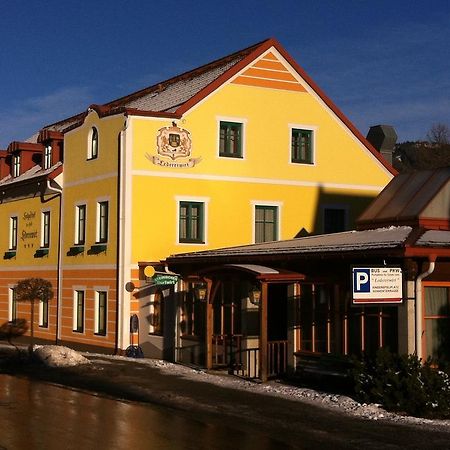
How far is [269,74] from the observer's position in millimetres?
30188

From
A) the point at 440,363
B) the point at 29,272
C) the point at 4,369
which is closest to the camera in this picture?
the point at 440,363

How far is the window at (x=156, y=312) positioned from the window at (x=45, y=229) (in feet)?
26.2

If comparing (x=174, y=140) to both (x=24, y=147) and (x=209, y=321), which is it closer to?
(x=209, y=321)

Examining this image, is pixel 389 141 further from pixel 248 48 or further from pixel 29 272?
pixel 29 272

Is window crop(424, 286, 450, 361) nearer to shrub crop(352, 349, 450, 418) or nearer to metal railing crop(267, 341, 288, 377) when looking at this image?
shrub crop(352, 349, 450, 418)

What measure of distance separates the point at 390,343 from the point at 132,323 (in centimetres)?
1124

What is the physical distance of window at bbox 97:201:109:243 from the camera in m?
28.8

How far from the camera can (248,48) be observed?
3123 centimetres

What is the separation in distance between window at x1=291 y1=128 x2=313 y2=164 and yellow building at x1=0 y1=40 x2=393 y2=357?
0.12 feet

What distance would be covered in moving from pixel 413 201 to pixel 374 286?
4146 millimetres

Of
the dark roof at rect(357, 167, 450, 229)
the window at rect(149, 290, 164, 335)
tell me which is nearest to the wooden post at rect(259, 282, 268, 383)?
the dark roof at rect(357, 167, 450, 229)

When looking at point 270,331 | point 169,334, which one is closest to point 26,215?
point 169,334

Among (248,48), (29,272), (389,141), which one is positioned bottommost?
(29,272)

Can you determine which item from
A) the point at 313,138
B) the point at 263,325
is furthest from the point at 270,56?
the point at 263,325
